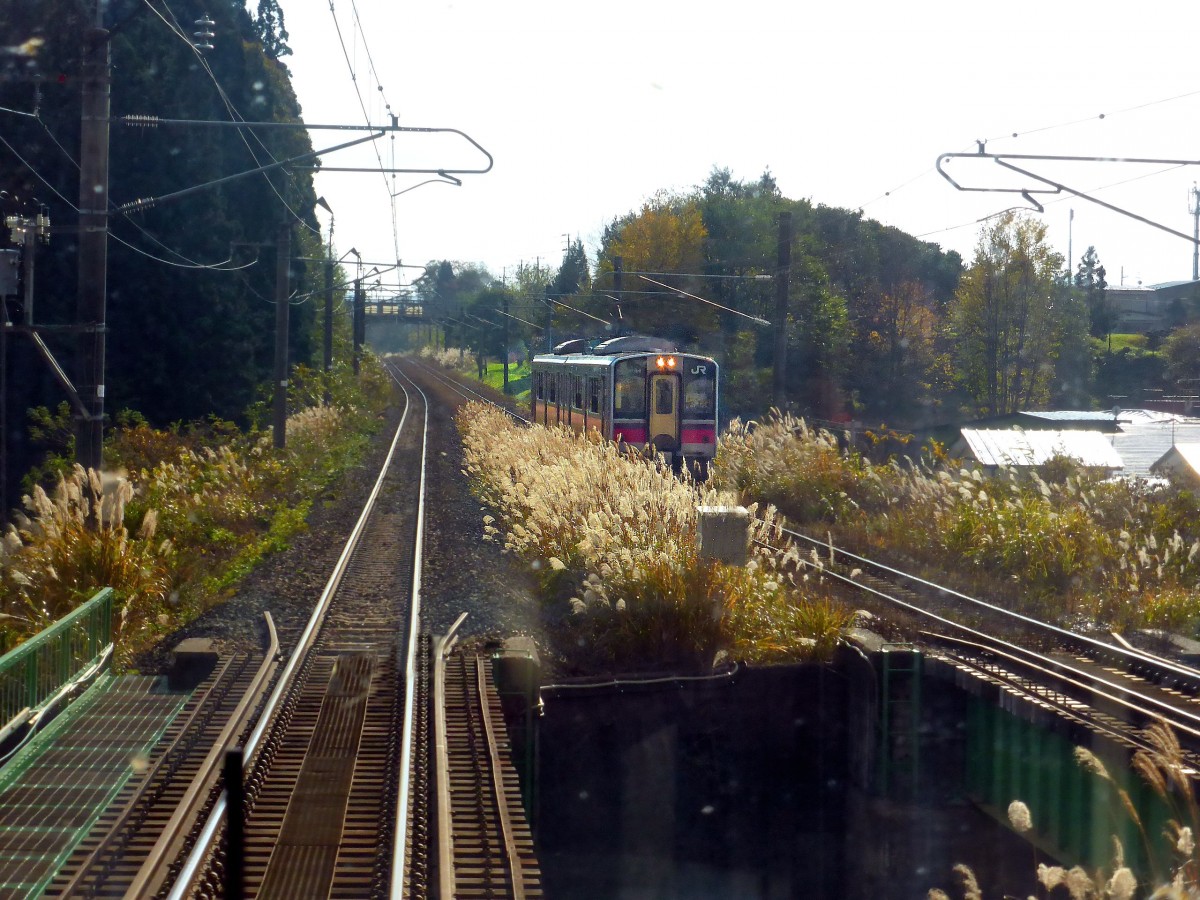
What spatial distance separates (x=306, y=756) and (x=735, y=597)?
3548 mm

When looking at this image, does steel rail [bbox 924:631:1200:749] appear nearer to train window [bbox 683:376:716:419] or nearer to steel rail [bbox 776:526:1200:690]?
steel rail [bbox 776:526:1200:690]

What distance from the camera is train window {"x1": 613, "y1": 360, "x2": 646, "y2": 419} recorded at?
758 inches

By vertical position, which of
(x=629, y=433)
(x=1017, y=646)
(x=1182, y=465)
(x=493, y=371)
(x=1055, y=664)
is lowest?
(x=1017, y=646)

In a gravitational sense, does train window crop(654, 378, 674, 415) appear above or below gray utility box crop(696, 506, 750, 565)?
above

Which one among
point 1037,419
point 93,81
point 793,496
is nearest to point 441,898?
point 93,81

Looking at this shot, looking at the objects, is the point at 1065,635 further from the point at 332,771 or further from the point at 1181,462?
the point at 1181,462

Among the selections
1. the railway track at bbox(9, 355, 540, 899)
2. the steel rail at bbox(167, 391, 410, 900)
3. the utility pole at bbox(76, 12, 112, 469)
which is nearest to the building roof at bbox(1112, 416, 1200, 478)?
the steel rail at bbox(167, 391, 410, 900)

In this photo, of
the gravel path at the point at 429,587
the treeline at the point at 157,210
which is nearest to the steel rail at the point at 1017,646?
the gravel path at the point at 429,587

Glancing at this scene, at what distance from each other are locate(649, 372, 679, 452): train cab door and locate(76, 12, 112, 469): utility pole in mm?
10294

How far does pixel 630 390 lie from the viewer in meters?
19.3

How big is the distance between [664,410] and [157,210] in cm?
1259

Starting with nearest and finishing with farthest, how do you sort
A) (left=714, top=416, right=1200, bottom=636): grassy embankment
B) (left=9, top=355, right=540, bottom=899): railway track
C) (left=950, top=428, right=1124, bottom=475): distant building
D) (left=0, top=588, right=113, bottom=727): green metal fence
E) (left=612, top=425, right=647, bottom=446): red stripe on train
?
(left=9, top=355, right=540, bottom=899): railway track, (left=0, top=588, right=113, bottom=727): green metal fence, (left=714, top=416, right=1200, bottom=636): grassy embankment, (left=950, top=428, right=1124, bottom=475): distant building, (left=612, top=425, right=647, bottom=446): red stripe on train

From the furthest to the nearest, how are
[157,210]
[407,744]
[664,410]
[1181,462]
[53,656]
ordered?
[157,210] < [664,410] < [1181,462] < [53,656] < [407,744]

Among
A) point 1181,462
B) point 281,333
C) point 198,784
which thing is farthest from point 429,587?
point 281,333
